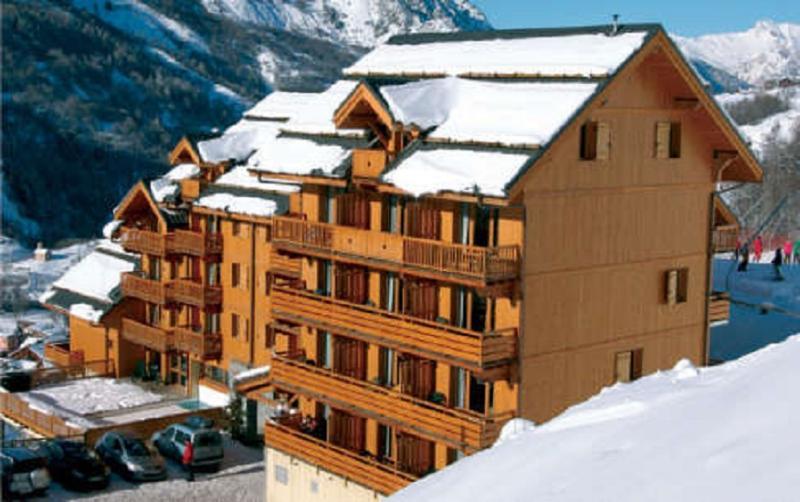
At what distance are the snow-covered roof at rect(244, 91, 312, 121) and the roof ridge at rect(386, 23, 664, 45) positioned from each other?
15.5 meters

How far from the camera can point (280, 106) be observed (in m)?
49.7

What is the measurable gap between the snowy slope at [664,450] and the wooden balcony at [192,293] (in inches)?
1209

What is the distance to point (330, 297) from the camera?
31.7 meters

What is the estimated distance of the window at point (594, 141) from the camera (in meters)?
27.6

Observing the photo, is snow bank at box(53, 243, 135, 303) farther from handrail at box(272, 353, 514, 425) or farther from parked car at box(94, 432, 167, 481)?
handrail at box(272, 353, 514, 425)

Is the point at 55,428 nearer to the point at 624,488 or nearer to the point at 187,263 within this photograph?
the point at 187,263

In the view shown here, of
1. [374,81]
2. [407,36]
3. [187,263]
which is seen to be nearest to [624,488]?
[374,81]

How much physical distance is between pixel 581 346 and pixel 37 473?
673 inches

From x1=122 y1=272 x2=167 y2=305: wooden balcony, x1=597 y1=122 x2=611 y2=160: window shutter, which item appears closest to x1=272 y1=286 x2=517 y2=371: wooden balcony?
x1=597 y1=122 x2=611 y2=160: window shutter

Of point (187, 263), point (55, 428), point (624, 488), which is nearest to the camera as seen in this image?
point (624, 488)

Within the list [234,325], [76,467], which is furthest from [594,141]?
[234,325]

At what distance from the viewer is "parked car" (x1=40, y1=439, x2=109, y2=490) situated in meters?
35.2

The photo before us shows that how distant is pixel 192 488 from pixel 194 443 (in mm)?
1839

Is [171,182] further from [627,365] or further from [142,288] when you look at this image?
[627,365]
